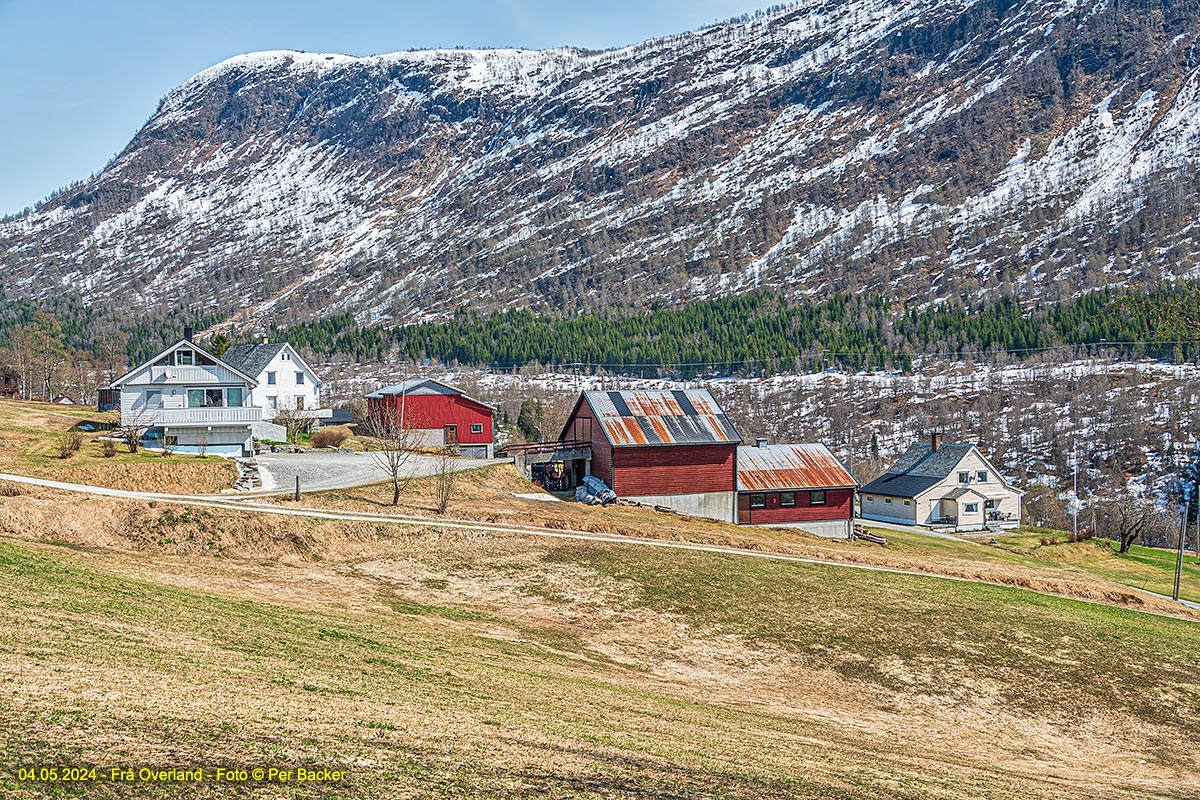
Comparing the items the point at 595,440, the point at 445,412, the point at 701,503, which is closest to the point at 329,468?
the point at 595,440

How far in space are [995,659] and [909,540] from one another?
41.6 meters

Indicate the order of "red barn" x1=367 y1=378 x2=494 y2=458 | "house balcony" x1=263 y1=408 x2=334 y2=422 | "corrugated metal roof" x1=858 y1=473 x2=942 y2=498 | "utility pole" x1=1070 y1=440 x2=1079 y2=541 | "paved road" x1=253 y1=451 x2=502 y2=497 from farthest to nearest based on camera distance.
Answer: "utility pole" x1=1070 y1=440 x2=1079 y2=541
"corrugated metal roof" x1=858 y1=473 x2=942 y2=498
"red barn" x1=367 y1=378 x2=494 y2=458
"house balcony" x1=263 y1=408 x2=334 y2=422
"paved road" x1=253 y1=451 x2=502 y2=497

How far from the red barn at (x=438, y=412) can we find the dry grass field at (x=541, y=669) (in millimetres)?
35716

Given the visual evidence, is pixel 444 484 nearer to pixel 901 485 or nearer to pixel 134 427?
pixel 134 427

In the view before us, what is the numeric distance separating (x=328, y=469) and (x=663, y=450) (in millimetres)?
22070

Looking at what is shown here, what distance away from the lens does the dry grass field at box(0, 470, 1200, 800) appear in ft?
44.8

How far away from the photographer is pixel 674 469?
64.4m

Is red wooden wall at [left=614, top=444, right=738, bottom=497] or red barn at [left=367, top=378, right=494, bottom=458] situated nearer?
red wooden wall at [left=614, top=444, right=738, bottom=497]

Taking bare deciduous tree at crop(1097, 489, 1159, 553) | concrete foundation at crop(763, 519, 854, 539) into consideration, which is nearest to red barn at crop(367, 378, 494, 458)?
concrete foundation at crop(763, 519, 854, 539)

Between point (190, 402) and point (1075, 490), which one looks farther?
point (1075, 490)

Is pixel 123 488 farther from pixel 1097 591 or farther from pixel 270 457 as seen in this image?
pixel 1097 591

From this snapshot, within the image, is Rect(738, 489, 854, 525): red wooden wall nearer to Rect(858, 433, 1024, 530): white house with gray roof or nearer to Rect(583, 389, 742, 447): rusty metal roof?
Rect(583, 389, 742, 447): rusty metal roof

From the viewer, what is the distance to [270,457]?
61.8 metres

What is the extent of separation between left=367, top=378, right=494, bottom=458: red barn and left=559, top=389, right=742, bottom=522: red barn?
18.6 meters
